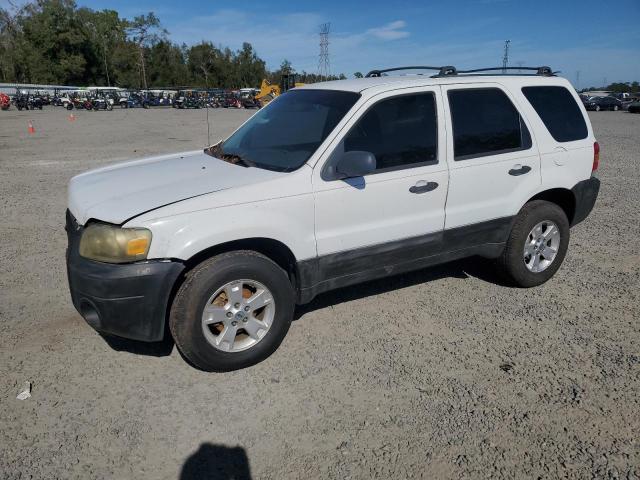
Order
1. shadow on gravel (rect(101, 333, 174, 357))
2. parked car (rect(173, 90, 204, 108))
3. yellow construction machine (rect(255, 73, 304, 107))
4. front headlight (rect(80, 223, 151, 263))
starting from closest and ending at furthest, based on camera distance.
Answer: front headlight (rect(80, 223, 151, 263)) < shadow on gravel (rect(101, 333, 174, 357)) < yellow construction machine (rect(255, 73, 304, 107)) < parked car (rect(173, 90, 204, 108))

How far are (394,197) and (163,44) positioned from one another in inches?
4492

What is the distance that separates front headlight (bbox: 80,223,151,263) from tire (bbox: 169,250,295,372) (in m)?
0.35

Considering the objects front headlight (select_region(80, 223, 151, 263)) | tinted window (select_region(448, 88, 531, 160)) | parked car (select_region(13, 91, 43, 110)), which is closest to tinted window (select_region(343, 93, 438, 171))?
tinted window (select_region(448, 88, 531, 160))

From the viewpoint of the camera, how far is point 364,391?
10.4 feet

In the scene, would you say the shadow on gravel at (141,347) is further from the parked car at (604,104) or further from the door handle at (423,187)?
the parked car at (604,104)

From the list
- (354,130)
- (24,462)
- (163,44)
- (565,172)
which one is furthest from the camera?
(163,44)

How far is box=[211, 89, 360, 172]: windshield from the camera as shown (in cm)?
367

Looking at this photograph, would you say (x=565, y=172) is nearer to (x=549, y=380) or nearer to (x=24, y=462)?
(x=549, y=380)

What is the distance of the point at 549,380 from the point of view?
3277 mm

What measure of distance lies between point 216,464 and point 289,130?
2.54 m

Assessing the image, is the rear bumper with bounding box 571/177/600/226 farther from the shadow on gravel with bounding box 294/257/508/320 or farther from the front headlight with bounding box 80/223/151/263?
the front headlight with bounding box 80/223/151/263

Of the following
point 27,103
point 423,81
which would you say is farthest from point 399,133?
point 27,103

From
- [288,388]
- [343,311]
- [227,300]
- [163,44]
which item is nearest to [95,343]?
[227,300]

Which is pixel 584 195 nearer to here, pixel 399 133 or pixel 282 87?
pixel 399 133
